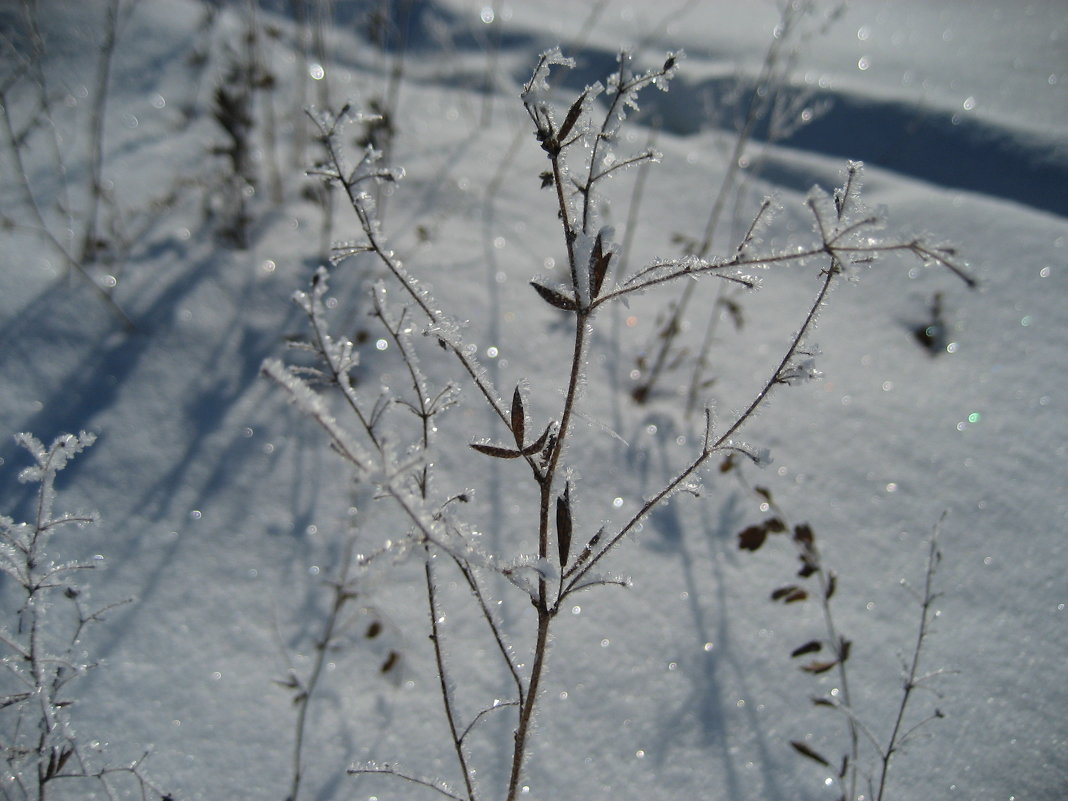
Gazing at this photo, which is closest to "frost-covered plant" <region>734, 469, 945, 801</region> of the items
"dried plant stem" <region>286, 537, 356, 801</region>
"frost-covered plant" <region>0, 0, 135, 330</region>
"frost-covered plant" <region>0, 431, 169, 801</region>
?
"dried plant stem" <region>286, 537, 356, 801</region>

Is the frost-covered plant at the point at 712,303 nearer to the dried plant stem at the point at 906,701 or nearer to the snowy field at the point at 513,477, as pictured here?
the snowy field at the point at 513,477

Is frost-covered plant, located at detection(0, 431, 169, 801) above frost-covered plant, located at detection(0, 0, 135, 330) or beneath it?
beneath

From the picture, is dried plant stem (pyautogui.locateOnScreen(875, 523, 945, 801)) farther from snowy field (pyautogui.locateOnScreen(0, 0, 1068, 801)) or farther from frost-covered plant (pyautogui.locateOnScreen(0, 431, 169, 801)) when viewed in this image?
frost-covered plant (pyautogui.locateOnScreen(0, 431, 169, 801))

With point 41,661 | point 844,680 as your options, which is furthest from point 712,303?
point 41,661

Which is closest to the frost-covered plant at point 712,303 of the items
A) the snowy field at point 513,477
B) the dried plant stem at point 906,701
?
the snowy field at point 513,477

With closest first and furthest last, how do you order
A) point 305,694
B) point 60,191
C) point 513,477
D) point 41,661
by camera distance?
point 41,661, point 305,694, point 513,477, point 60,191

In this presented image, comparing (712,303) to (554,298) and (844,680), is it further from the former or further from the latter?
(554,298)
